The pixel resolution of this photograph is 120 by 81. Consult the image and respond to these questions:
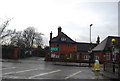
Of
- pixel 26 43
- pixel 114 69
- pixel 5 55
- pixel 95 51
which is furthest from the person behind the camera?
pixel 26 43

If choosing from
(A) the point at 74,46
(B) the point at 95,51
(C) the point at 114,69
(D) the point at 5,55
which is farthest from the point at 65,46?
(C) the point at 114,69

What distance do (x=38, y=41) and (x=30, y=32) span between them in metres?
5.02

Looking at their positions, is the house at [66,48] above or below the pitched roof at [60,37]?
below

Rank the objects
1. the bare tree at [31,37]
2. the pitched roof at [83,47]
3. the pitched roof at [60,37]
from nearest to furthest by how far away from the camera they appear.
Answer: the pitched roof at [60,37] < the pitched roof at [83,47] < the bare tree at [31,37]

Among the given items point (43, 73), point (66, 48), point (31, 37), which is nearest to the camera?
point (43, 73)

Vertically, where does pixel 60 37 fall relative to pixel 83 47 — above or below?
above

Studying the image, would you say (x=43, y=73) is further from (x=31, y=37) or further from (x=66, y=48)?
(x=31, y=37)

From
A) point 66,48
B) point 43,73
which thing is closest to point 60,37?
point 66,48

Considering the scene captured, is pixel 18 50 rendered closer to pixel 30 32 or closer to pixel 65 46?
pixel 65 46

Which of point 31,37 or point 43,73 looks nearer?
point 43,73

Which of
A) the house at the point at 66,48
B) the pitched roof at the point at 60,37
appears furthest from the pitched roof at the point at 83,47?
the pitched roof at the point at 60,37

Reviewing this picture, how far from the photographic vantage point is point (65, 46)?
6406 cm

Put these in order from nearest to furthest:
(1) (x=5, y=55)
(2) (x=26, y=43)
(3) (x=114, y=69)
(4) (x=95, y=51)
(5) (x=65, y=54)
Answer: (3) (x=114, y=69)
(1) (x=5, y=55)
(4) (x=95, y=51)
(5) (x=65, y=54)
(2) (x=26, y=43)

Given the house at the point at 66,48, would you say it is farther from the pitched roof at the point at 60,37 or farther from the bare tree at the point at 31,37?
the bare tree at the point at 31,37
